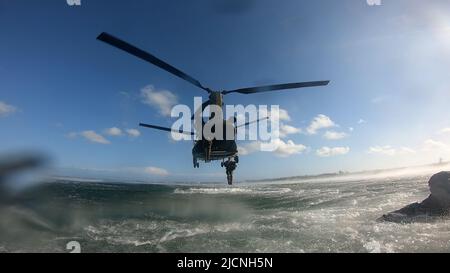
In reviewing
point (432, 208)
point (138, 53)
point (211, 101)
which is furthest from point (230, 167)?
point (432, 208)

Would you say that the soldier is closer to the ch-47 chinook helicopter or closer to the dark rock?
the ch-47 chinook helicopter

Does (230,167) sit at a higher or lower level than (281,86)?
lower

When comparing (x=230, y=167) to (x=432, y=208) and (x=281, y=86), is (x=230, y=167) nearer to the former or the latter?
(x=281, y=86)

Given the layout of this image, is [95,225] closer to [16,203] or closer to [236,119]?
[16,203]

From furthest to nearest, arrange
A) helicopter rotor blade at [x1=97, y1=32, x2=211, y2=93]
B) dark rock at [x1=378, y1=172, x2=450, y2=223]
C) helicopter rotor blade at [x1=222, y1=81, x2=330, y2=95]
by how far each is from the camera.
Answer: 1. dark rock at [x1=378, y1=172, x2=450, y2=223]
2. helicopter rotor blade at [x1=222, y1=81, x2=330, y2=95]
3. helicopter rotor blade at [x1=97, y1=32, x2=211, y2=93]

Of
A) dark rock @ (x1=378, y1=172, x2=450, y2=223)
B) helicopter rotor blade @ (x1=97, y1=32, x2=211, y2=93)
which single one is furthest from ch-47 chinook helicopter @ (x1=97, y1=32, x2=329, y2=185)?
dark rock @ (x1=378, y1=172, x2=450, y2=223)
